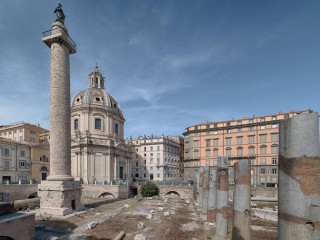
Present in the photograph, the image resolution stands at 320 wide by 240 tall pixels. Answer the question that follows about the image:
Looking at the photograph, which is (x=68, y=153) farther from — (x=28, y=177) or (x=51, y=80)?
(x=28, y=177)

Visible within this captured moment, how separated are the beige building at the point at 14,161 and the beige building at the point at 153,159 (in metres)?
26.6

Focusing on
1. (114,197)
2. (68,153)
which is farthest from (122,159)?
(68,153)

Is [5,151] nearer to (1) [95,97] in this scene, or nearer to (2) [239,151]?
(1) [95,97]

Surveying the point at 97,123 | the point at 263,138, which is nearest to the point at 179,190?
the point at 263,138

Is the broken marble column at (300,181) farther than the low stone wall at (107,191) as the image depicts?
No

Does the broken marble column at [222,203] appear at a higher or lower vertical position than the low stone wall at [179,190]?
higher

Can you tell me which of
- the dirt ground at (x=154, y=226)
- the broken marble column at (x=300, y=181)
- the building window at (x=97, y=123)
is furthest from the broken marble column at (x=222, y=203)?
the building window at (x=97, y=123)

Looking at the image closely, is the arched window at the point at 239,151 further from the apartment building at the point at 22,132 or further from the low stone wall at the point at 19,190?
the apartment building at the point at 22,132

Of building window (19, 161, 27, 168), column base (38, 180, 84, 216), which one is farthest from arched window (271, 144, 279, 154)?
building window (19, 161, 27, 168)

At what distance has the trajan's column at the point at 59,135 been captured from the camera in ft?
68.1

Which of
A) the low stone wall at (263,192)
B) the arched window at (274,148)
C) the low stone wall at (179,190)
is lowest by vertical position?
the low stone wall at (179,190)

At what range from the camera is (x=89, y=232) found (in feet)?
50.7

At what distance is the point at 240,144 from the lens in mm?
44844

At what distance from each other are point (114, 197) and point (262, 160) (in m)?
29.5
